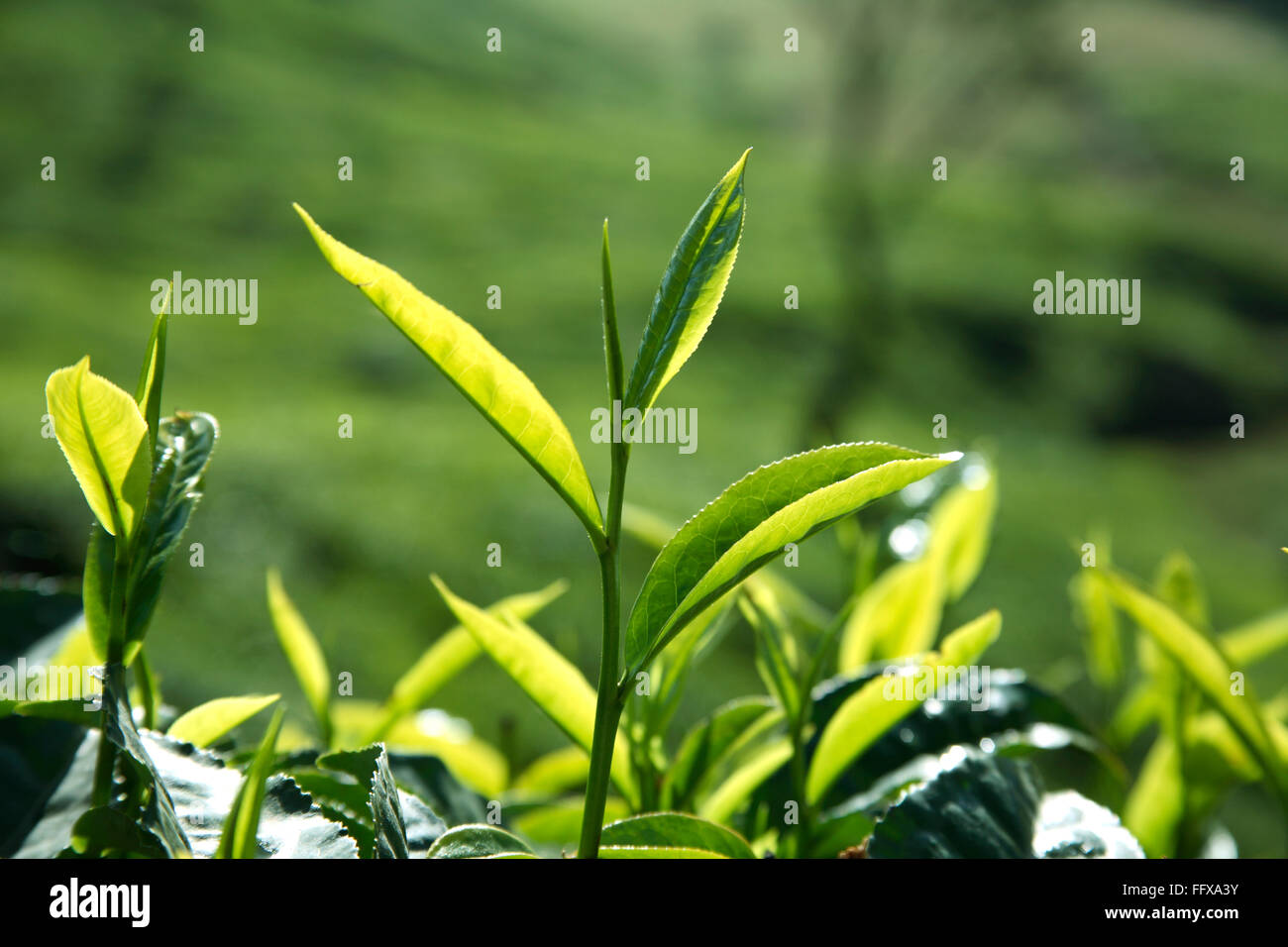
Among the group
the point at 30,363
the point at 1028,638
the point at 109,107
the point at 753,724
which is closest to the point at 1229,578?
the point at 1028,638

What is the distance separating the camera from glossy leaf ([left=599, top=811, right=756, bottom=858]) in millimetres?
630

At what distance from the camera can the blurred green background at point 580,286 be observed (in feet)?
18.8

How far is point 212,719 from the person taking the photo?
66 cm

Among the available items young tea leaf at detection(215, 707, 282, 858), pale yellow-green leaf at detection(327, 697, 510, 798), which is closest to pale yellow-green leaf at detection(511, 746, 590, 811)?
pale yellow-green leaf at detection(327, 697, 510, 798)

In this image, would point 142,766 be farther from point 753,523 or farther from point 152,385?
point 753,523

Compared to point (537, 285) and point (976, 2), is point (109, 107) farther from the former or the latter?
point (976, 2)

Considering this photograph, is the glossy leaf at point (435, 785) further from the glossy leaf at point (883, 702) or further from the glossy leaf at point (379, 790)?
the glossy leaf at point (883, 702)

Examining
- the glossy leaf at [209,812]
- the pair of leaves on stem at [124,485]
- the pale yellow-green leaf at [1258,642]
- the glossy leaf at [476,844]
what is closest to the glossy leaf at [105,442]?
the pair of leaves on stem at [124,485]

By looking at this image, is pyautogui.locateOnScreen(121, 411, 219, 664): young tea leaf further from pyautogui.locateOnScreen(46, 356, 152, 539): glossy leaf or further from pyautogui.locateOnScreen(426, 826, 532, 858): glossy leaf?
pyautogui.locateOnScreen(426, 826, 532, 858): glossy leaf

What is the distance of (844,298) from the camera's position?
11688 millimetres

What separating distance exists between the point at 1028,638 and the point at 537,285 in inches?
252

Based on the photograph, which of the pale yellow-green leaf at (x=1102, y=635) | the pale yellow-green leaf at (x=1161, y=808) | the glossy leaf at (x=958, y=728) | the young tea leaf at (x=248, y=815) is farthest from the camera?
the pale yellow-green leaf at (x=1102, y=635)

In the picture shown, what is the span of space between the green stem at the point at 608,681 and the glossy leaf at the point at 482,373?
14mm
